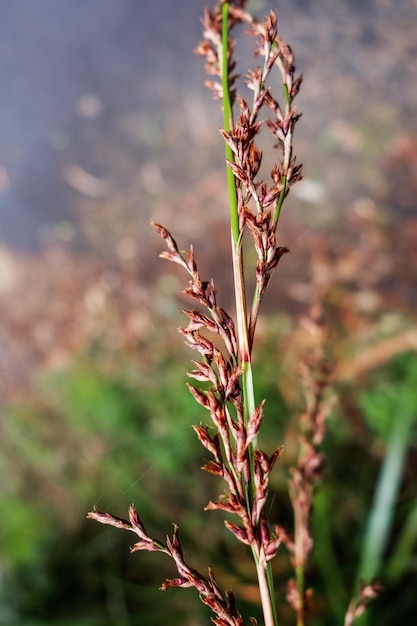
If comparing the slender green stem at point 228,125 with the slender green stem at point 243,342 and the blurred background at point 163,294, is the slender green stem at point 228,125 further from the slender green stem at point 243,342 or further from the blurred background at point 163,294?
the blurred background at point 163,294

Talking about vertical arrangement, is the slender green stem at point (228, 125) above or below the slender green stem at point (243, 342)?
above

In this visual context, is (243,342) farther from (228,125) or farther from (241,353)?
(228,125)

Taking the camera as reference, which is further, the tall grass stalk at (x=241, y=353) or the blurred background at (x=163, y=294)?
the blurred background at (x=163, y=294)

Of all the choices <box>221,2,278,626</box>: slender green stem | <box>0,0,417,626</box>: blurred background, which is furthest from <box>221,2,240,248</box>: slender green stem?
<box>0,0,417,626</box>: blurred background

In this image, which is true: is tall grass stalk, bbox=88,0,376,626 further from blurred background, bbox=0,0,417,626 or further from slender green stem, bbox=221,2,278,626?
blurred background, bbox=0,0,417,626

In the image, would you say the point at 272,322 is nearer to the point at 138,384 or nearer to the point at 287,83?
the point at 138,384

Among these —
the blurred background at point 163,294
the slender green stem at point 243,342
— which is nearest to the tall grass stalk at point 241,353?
the slender green stem at point 243,342

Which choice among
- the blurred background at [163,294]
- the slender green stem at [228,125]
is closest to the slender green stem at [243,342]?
the slender green stem at [228,125]

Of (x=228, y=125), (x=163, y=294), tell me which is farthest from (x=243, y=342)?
(x=163, y=294)

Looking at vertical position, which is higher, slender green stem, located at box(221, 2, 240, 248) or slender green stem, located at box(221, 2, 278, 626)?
slender green stem, located at box(221, 2, 240, 248)
